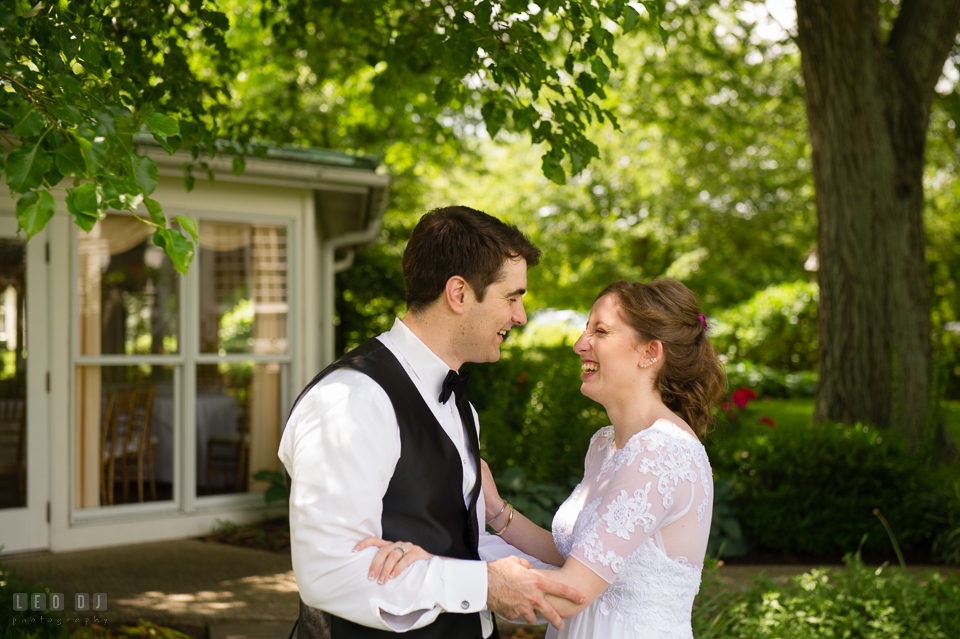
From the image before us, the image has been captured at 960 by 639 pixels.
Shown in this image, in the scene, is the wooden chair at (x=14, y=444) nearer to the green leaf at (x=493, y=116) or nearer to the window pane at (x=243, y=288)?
the window pane at (x=243, y=288)

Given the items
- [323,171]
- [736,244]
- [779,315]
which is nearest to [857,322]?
[323,171]

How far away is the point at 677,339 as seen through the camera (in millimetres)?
2229

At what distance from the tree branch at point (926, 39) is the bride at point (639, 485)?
5293mm

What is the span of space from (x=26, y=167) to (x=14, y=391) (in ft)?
15.2

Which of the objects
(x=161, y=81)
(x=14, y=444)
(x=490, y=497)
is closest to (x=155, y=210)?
(x=490, y=497)

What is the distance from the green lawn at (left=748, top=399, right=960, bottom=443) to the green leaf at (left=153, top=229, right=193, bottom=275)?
34.9 ft

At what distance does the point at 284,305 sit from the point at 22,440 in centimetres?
220

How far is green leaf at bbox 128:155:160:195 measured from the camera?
1.58 metres

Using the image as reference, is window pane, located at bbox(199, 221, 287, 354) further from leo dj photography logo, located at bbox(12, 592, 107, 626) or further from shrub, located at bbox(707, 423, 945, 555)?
shrub, located at bbox(707, 423, 945, 555)

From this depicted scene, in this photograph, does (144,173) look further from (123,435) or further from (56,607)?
(123,435)

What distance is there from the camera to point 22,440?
5.36 m

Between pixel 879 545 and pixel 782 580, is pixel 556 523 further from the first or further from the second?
pixel 879 545

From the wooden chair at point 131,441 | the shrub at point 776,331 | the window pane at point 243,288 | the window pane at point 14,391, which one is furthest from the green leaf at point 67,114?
the shrub at point 776,331

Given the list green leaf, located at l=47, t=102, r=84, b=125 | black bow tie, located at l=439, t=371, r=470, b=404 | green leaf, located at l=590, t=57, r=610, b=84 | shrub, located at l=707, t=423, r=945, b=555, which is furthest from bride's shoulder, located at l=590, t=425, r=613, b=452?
shrub, located at l=707, t=423, r=945, b=555
